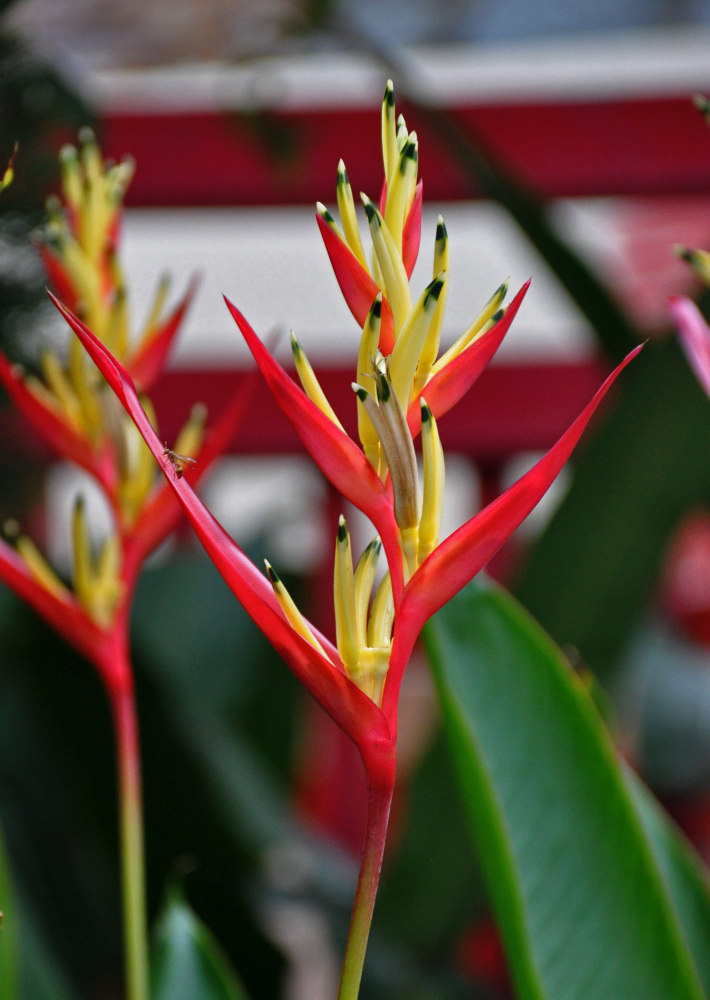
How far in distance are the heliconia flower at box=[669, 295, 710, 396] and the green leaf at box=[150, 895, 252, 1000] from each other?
0.76 feet

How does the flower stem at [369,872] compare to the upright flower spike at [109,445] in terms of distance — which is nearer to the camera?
the flower stem at [369,872]

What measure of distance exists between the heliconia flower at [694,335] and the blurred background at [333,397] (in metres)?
0.30

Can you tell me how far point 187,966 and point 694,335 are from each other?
0.87ft

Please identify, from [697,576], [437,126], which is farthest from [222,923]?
[697,576]

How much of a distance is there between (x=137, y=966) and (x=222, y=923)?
0.35 metres

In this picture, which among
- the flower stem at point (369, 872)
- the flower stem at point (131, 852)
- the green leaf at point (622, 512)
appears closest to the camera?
the flower stem at point (369, 872)

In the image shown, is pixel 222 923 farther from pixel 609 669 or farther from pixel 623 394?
pixel 623 394

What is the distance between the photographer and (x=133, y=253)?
4.05 feet

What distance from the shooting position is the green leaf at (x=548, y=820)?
0.27 meters

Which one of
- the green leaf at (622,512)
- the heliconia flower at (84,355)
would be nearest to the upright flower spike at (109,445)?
the heliconia flower at (84,355)

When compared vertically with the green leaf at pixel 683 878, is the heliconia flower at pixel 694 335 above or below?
above

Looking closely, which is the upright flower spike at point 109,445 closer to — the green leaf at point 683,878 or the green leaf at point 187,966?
the green leaf at point 187,966

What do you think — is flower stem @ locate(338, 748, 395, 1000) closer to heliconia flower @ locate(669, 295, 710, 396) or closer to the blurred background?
heliconia flower @ locate(669, 295, 710, 396)

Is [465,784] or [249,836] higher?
[465,784]
